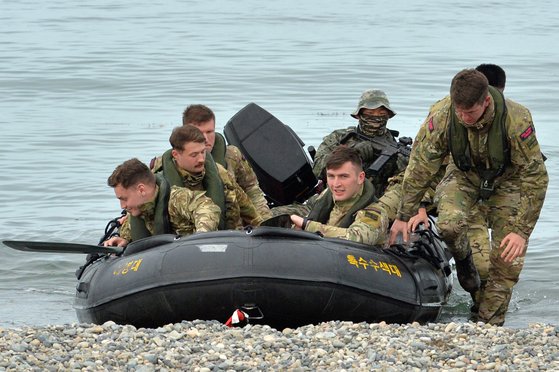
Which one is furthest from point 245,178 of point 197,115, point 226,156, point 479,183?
point 479,183

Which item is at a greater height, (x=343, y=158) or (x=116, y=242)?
(x=343, y=158)

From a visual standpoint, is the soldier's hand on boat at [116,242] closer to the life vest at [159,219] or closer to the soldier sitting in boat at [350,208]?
the life vest at [159,219]

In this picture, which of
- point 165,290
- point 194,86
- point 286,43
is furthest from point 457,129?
point 286,43

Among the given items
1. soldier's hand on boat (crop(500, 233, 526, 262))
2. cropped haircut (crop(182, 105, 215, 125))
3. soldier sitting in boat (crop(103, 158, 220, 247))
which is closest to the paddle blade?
soldier sitting in boat (crop(103, 158, 220, 247))

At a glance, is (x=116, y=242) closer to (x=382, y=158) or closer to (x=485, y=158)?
(x=382, y=158)

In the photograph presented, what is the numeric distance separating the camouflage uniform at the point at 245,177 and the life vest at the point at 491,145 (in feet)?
5.88

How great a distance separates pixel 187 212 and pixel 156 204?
0.21 metres

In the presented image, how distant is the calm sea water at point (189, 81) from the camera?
1373cm

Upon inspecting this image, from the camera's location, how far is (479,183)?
888 centimetres

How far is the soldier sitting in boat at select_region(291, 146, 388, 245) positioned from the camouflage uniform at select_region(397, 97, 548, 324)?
0.79 ft

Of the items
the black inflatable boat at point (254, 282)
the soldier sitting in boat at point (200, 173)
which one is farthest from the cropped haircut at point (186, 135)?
the black inflatable boat at point (254, 282)

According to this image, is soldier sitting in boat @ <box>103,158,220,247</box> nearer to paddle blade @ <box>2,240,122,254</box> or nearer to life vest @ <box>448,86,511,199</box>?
paddle blade @ <box>2,240,122,254</box>

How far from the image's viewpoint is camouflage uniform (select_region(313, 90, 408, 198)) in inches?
389

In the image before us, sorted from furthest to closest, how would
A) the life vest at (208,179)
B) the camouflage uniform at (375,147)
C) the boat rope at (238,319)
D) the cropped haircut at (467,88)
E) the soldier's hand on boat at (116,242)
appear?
the camouflage uniform at (375,147)
the soldier's hand on boat at (116,242)
the life vest at (208,179)
the cropped haircut at (467,88)
the boat rope at (238,319)
